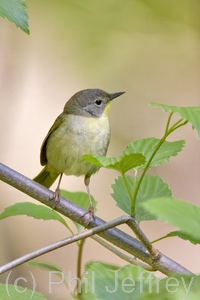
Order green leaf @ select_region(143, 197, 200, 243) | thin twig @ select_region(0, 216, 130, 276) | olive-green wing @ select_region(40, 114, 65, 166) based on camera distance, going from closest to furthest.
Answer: green leaf @ select_region(143, 197, 200, 243) < thin twig @ select_region(0, 216, 130, 276) < olive-green wing @ select_region(40, 114, 65, 166)

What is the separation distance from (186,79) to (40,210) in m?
3.59

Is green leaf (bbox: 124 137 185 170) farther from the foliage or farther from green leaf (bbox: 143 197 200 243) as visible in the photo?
green leaf (bbox: 143 197 200 243)

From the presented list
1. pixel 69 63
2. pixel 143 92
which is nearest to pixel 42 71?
pixel 69 63

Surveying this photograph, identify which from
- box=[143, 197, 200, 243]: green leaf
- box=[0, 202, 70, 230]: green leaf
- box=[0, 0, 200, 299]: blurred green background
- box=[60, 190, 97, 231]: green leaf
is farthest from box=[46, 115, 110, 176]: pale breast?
box=[143, 197, 200, 243]: green leaf

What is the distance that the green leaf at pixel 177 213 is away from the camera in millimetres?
753

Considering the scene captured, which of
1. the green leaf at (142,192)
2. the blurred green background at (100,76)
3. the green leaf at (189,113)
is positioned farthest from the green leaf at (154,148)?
the blurred green background at (100,76)

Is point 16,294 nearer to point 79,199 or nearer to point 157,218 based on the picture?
point 157,218

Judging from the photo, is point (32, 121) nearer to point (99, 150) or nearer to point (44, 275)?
point (44, 275)

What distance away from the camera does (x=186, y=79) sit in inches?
205

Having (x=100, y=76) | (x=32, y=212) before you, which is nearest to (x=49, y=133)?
(x=32, y=212)

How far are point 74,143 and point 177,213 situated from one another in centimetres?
195

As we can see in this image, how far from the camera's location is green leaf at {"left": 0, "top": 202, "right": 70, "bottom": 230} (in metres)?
1.87

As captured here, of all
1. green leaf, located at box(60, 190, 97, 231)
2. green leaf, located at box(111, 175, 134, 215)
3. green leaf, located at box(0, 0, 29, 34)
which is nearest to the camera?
green leaf, located at box(0, 0, 29, 34)

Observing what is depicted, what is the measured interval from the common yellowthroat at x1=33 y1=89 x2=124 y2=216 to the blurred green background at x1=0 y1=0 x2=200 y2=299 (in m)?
1.30
